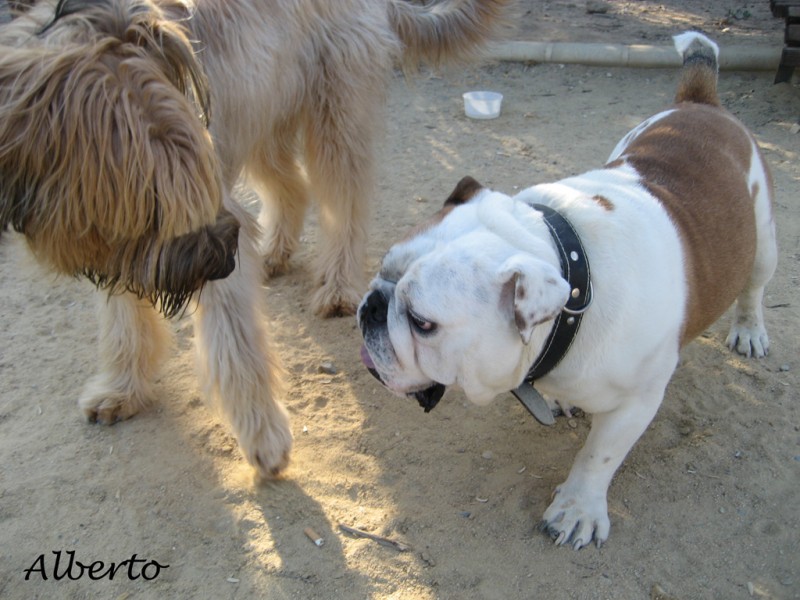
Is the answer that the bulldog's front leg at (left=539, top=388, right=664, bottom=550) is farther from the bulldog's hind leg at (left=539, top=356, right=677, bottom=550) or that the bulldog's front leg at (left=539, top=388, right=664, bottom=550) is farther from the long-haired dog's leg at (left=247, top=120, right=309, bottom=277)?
the long-haired dog's leg at (left=247, top=120, right=309, bottom=277)

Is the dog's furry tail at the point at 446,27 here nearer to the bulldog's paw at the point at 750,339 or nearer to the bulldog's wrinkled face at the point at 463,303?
the bulldog's wrinkled face at the point at 463,303

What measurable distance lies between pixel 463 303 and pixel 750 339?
2.20 m

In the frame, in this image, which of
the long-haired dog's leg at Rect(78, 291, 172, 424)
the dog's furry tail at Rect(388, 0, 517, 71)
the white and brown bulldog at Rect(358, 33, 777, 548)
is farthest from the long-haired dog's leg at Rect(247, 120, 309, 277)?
the white and brown bulldog at Rect(358, 33, 777, 548)

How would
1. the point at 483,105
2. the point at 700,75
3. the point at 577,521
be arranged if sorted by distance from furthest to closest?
1. the point at 483,105
2. the point at 700,75
3. the point at 577,521

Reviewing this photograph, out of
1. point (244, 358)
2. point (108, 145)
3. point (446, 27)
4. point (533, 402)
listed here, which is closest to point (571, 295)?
point (533, 402)

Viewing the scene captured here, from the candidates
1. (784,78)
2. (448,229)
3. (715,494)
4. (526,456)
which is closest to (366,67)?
(448,229)

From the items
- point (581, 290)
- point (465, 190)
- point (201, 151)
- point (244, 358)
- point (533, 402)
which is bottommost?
point (244, 358)

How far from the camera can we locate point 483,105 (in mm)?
6184

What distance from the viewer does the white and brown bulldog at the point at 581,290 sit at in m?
2.09

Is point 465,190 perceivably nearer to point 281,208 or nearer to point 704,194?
point 704,194

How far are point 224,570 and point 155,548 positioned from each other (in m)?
0.28

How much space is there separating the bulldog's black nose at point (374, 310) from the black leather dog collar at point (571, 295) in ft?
1.66

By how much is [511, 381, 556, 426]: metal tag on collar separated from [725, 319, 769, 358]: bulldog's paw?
166 centimetres

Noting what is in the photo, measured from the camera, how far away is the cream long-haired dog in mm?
1866
